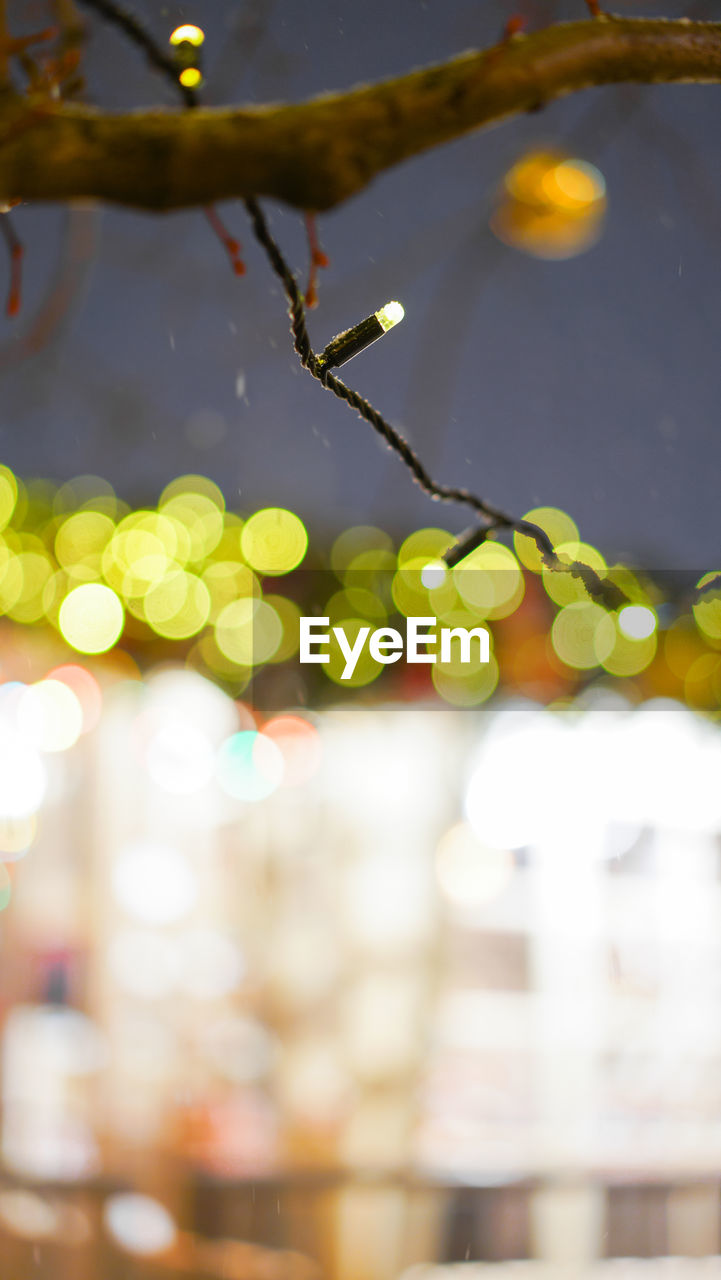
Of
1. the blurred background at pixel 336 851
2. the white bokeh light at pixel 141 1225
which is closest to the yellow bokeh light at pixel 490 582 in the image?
the blurred background at pixel 336 851

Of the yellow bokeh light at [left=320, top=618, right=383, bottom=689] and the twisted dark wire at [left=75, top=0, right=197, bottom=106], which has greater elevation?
the twisted dark wire at [left=75, top=0, right=197, bottom=106]

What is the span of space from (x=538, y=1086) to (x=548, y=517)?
7.01 feet

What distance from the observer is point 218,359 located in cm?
185

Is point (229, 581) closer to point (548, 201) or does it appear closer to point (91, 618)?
point (91, 618)

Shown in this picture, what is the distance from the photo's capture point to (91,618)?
2.20 meters

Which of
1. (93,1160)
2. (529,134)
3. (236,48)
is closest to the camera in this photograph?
(236,48)

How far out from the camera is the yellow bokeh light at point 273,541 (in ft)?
7.15

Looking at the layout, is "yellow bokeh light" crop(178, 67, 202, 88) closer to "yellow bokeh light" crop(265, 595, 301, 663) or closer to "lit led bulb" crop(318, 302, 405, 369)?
"lit led bulb" crop(318, 302, 405, 369)

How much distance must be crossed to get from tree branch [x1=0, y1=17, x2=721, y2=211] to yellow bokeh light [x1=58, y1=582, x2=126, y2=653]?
179 cm

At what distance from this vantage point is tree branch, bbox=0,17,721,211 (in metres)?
0.39

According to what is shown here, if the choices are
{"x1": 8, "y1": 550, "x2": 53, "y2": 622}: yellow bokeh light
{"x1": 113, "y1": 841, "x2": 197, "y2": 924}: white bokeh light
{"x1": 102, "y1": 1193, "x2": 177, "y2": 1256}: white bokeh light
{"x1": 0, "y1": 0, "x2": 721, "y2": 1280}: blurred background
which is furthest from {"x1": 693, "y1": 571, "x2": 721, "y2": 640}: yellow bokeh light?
{"x1": 102, "y1": 1193, "x2": 177, "y2": 1256}: white bokeh light

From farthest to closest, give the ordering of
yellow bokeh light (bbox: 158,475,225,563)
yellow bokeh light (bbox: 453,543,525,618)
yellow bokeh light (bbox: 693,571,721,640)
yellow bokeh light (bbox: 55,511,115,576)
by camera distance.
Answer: yellow bokeh light (bbox: 158,475,225,563), yellow bokeh light (bbox: 55,511,115,576), yellow bokeh light (bbox: 453,543,525,618), yellow bokeh light (bbox: 693,571,721,640)

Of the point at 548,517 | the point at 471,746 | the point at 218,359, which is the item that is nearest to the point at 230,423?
A: the point at 218,359

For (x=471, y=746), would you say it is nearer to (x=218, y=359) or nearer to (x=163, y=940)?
(x=163, y=940)
